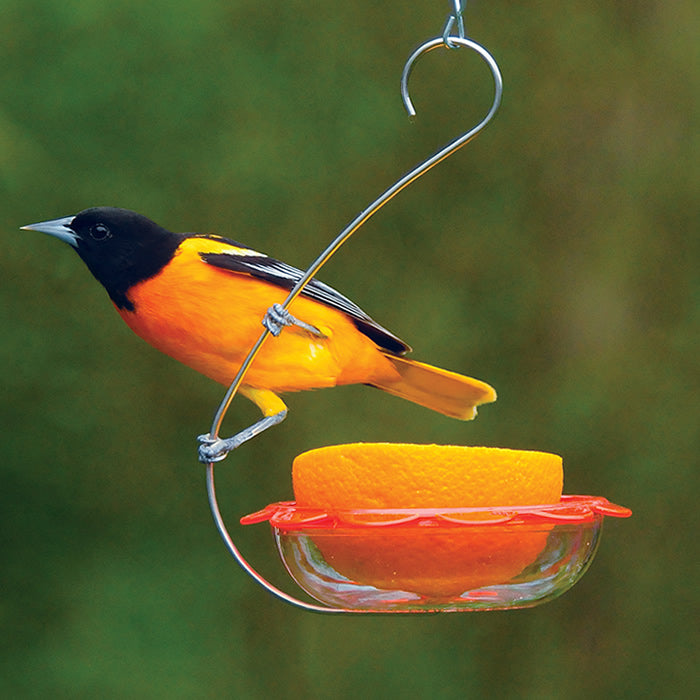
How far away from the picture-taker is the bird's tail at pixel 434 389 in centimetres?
110

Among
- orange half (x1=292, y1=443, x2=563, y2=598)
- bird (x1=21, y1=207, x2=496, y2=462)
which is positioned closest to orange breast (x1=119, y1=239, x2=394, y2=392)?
bird (x1=21, y1=207, x2=496, y2=462)

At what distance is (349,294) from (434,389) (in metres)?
1.13

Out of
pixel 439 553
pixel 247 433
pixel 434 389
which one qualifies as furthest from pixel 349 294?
pixel 439 553

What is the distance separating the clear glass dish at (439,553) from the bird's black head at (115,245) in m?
0.29

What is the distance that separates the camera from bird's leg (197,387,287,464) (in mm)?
966

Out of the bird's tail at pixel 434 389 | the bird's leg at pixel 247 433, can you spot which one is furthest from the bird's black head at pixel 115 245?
the bird's tail at pixel 434 389

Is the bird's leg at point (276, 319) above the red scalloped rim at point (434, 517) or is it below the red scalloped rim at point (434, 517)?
above

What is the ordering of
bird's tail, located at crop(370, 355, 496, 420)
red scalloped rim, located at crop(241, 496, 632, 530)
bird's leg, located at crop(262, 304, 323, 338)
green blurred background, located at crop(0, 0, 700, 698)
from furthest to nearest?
1. green blurred background, located at crop(0, 0, 700, 698)
2. bird's tail, located at crop(370, 355, 496, 420)
3. bird's leg, located at crop(262, 304, 323, 338)
4. red scalloped rim, located at crop(241, 496, 632, 530)

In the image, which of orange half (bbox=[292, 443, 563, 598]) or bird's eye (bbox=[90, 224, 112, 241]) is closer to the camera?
orange half (bbox=[292, 443, 563, 598])

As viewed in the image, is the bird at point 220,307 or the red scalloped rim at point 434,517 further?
the bird at point 220,307

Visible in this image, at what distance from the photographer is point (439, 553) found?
0.88m

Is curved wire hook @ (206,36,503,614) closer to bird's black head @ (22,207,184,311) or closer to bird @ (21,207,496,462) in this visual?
bird @ (21,207,496,462)

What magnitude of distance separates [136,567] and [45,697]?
1.09 feet

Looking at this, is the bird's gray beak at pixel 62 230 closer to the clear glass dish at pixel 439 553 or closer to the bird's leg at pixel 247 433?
the bird's leg at pixel 247 433
